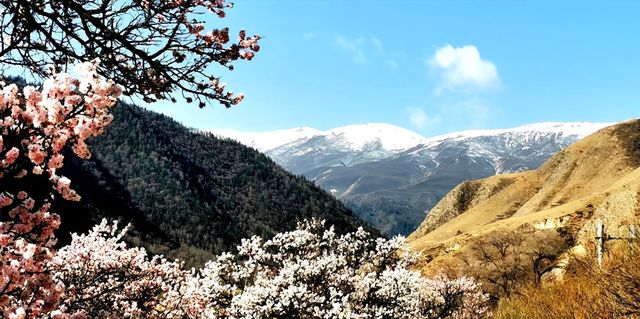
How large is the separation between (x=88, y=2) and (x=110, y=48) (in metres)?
0.65

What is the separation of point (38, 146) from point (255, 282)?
1932 centimetres

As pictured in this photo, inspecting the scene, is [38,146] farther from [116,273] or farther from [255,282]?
[255,282]

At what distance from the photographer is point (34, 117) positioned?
14.0 ft

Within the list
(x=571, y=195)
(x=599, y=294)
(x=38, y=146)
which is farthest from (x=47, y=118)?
(x=571, y=195)

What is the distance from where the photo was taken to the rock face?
5233cm

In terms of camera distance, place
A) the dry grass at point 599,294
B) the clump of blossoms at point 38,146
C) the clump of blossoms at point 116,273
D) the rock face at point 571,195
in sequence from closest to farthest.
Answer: the clump of blossoms at point 38,146
the dry grass at point 599,294
the clump of blossoms at point 116,273
the rock face at point 571,195

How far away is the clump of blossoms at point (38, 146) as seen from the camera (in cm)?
427

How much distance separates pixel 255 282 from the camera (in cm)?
2238

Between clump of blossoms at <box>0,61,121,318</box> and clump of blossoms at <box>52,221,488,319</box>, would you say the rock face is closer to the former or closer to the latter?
clump of blossoms at <box>52,221,488,319</box>

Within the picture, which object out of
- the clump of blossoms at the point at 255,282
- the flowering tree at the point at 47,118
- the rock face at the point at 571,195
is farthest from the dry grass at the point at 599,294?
the rock face at the point at 571,195

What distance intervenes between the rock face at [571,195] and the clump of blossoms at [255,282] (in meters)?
34.2

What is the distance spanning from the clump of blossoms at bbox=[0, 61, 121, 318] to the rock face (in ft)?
174

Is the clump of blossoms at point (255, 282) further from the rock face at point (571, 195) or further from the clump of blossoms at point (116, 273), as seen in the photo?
the rock face at point (571, 195)

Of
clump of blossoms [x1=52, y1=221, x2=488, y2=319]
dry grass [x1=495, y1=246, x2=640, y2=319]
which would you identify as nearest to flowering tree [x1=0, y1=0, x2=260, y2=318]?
clump of blossoms [x1=52, y1=221, x2=488, y2=319]
